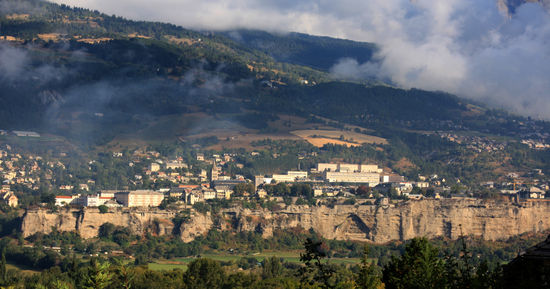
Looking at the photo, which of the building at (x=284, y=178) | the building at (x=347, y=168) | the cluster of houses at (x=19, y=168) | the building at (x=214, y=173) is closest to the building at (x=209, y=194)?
the building at (x=214, y=173)

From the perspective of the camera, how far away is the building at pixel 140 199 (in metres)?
97.4

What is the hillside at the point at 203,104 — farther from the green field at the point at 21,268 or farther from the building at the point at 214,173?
the green field at the point at 21,268

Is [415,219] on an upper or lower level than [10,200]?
lower

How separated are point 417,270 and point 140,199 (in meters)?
69.9

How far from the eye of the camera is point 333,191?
11162 cm

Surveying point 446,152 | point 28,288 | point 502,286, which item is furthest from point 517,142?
point 502,286

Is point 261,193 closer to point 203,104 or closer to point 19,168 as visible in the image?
point 19,168

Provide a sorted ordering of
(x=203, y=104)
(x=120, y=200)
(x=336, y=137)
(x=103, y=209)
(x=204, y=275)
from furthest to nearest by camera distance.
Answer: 1. (x=203, y=104)
2. (x=336, y=137)
3. (x=120, y=200)
4. (x=103, y=209)
5. (x=204, y=275)

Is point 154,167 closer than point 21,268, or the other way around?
point 21,268

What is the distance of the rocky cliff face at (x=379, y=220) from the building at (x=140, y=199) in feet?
19.6

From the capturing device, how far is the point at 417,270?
30.5m

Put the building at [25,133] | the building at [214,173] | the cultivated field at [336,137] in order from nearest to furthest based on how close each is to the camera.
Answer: the building at [214,173]
the building at [25,133]
the cultivated field at [336,137]

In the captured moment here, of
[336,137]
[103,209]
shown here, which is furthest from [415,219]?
[336,137]

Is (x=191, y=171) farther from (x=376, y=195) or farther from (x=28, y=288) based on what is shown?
(x=28, y=288)
